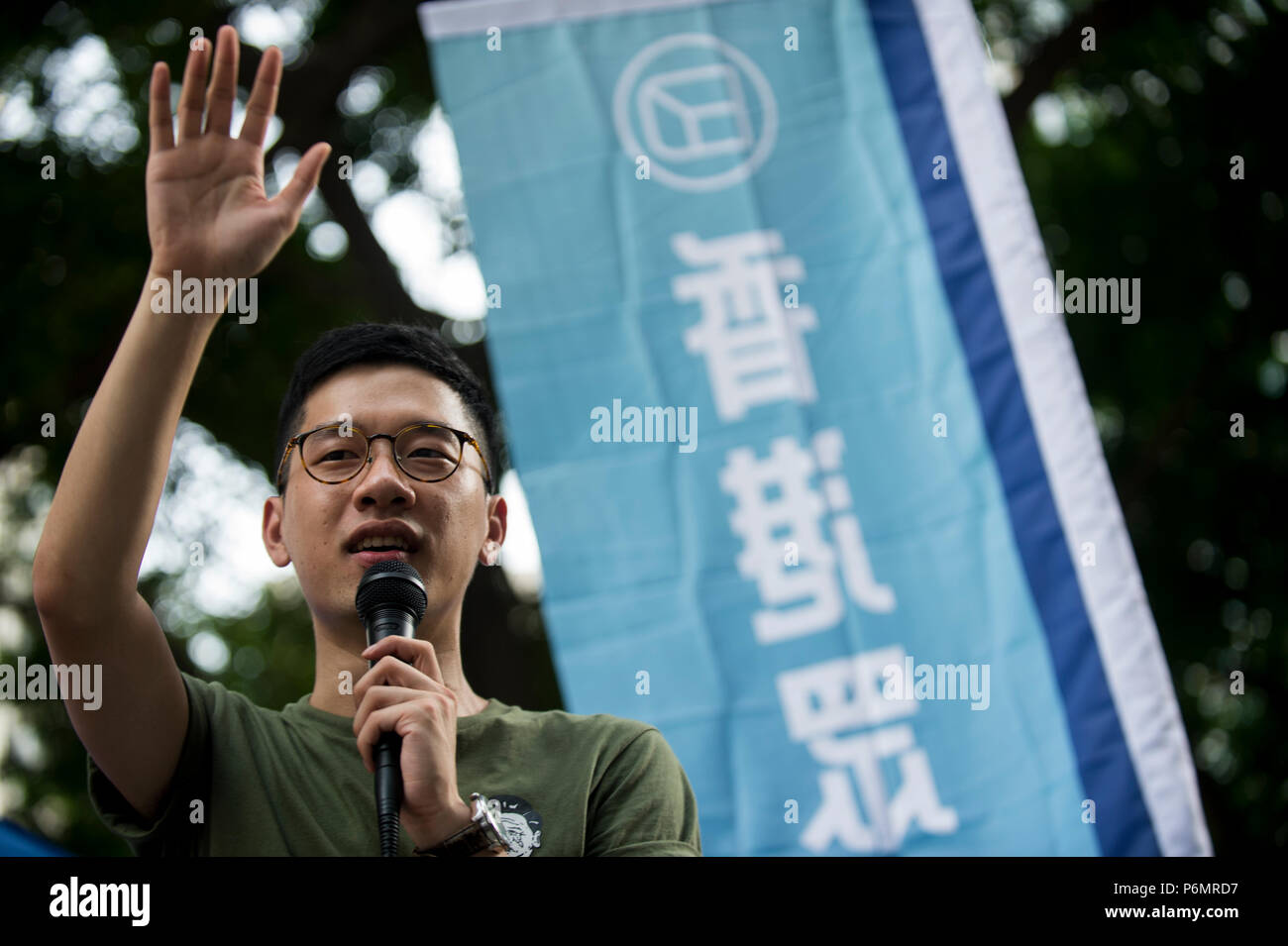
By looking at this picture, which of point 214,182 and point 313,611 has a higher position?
point 214,182

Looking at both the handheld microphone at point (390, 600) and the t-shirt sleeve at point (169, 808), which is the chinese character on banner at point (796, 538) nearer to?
the handheld microphone at point (390, 600)

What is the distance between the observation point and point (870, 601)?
347 centimetres

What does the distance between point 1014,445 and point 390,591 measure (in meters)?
2.26

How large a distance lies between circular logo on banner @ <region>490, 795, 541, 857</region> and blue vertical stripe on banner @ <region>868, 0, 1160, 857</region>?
2.02 metres

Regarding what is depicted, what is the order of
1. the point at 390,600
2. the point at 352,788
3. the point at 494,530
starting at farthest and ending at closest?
the point at 494,530, the point at 352,788, the point at 390,600

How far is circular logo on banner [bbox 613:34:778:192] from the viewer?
3.68m

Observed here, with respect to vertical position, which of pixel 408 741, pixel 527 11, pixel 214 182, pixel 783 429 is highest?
pixel 527 11

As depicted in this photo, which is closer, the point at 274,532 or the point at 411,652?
the point at 411,652

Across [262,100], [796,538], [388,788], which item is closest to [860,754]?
[796,538]

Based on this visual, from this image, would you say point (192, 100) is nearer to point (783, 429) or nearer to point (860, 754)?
A: point (783, 429)

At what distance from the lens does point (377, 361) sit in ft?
6.84

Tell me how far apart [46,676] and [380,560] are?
0.95 m

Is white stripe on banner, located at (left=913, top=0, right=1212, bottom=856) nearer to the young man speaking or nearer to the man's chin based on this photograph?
A: the young man speaking
